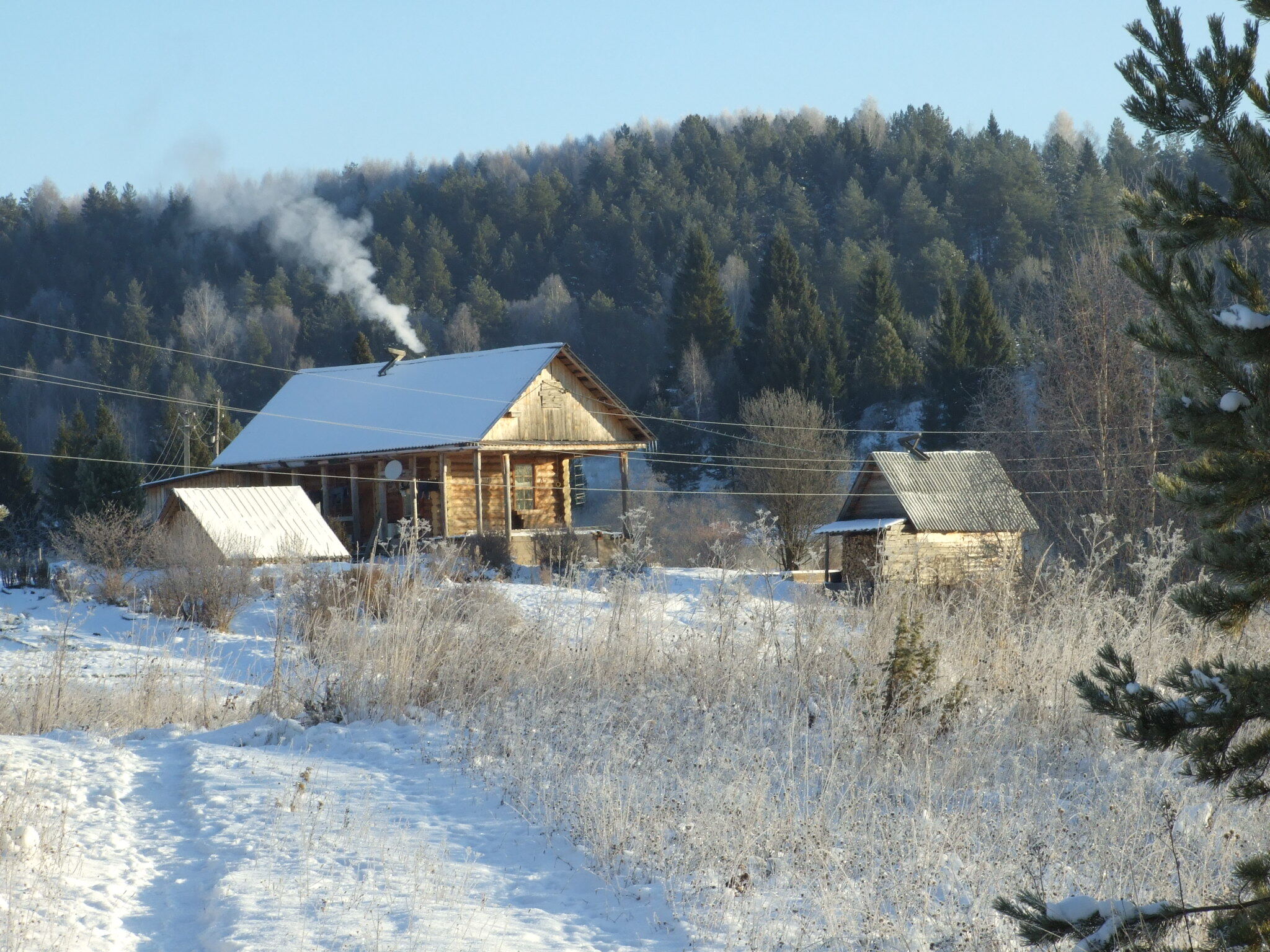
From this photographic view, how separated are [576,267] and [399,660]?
223 feet

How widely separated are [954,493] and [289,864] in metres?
23.8

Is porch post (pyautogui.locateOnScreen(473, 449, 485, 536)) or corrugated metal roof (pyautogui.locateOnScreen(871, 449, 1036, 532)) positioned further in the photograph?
porch post (pyautogui.locateOnScreen(473, 449, 485, 536))

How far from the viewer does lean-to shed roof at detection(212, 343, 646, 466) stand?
96.4 feet

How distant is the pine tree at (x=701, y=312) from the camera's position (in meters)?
56.2

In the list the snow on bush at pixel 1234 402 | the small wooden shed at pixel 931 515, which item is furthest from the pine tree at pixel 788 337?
the snow on bush at pixel 1234 402

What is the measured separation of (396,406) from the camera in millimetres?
31391

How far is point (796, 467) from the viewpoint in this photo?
3969 cm

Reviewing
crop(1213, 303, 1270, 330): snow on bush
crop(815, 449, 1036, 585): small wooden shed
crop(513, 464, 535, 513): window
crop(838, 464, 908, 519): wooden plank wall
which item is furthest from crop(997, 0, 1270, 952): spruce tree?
crop(513, 464, 535, 513): window

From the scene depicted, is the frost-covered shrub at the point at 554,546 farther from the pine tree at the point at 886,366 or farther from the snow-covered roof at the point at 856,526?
the pine tree at the point at 886,366

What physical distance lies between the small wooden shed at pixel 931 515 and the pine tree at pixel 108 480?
2053cm

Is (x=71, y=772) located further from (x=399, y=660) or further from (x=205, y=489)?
(x=205, y=489)

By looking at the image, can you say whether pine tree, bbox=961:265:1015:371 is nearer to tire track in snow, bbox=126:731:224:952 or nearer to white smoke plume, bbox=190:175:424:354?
white smoke plume, bbox=190:175:424:354

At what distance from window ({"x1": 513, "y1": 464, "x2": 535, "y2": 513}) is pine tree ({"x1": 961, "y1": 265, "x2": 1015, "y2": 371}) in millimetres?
22869

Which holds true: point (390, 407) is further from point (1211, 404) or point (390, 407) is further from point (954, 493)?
point (1211, 404)
